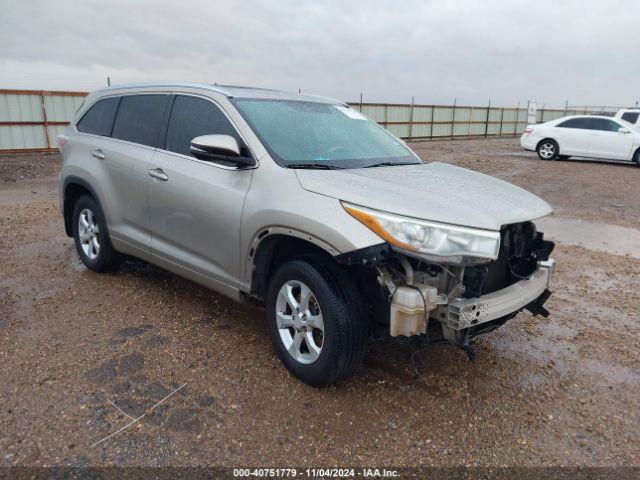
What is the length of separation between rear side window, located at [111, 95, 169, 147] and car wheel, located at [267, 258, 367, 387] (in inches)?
72.0

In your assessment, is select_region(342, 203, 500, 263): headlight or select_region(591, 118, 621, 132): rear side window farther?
select_region(591, 118, 621, 132): rear side window

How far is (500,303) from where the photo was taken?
284cm

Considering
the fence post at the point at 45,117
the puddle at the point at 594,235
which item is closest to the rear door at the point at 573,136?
the puddle at the point at 594,235

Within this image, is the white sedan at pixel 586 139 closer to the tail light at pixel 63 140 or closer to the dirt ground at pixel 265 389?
the dirt ground at pixel 265 389

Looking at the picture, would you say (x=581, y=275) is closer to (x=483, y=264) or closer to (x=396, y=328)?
(x=483, y=264)

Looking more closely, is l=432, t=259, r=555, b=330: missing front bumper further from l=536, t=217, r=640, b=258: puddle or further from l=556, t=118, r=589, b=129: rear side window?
l=556, t=118, r=589, b=129: rear side window

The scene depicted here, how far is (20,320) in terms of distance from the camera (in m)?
4.01

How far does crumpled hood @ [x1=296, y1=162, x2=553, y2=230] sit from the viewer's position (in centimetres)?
271

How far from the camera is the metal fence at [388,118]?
52.5 feet

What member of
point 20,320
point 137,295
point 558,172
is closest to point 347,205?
point 137,295

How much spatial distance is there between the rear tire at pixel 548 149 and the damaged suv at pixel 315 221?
14.4 meters

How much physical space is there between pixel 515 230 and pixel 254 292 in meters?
1.69

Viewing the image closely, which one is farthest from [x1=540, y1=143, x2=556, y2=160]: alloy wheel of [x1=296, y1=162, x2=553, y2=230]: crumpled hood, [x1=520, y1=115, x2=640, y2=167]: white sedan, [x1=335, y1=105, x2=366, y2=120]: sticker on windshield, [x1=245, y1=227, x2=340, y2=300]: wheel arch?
[x1=245, y1=227, x2=340, y2=300]: wheel arch

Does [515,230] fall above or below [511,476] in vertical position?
above
